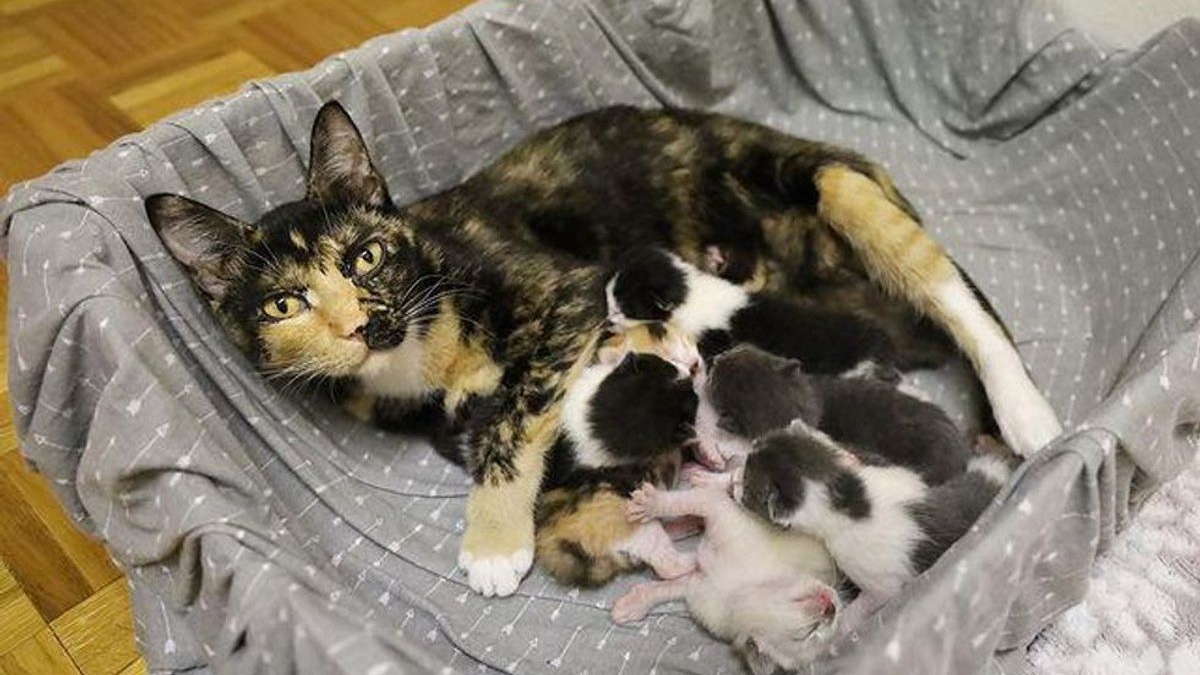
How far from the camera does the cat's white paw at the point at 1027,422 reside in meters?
1.47

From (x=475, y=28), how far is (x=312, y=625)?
3.81 ft

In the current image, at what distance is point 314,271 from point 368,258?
84mm

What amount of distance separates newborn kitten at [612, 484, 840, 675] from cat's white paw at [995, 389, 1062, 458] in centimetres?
39

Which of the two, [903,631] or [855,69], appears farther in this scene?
[855,69]

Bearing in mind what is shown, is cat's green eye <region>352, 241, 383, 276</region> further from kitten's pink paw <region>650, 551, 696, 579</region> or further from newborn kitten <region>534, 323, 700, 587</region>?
kitten's pink paw <region>650, 551, 696, 579</region>

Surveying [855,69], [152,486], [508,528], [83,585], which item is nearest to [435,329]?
[508,528]

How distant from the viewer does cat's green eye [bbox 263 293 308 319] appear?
1354 millimetres

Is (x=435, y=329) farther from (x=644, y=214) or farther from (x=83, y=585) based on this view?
(x=83, y=585)

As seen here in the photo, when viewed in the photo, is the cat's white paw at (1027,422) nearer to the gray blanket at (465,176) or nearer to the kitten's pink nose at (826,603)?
the gray blanket at (465,176)

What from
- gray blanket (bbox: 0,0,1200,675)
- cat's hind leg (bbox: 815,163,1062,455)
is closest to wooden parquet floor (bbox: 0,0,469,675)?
gray blanket (bbox: 0,0,1200,675)

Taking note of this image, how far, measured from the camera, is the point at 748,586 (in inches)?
50.4

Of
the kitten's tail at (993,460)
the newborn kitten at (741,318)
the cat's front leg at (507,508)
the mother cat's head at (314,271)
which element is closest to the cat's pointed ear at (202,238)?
the mother cat's head at (314,271)

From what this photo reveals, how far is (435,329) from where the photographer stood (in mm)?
1465

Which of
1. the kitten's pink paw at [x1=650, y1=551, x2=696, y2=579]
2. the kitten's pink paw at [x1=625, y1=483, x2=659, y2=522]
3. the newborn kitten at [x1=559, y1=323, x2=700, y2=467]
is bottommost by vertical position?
the kitten's pink paw at [x1=650, y1=551, x2=696, y2=579]
